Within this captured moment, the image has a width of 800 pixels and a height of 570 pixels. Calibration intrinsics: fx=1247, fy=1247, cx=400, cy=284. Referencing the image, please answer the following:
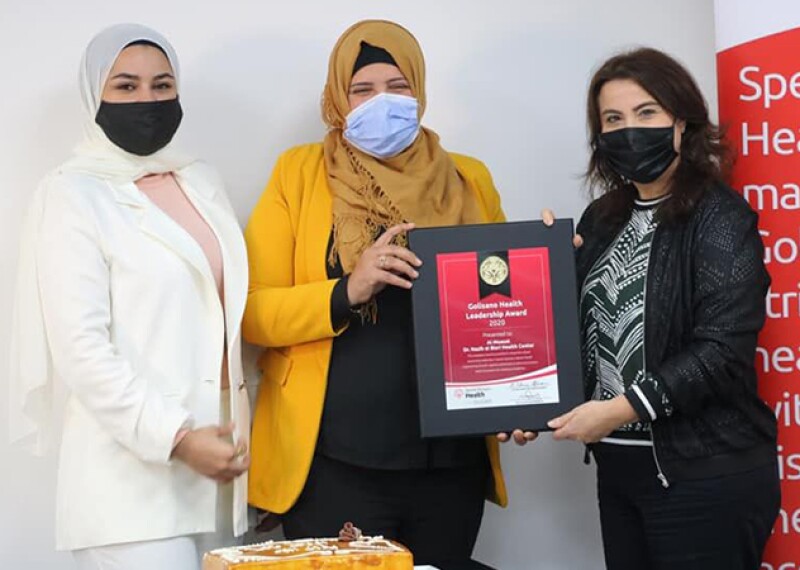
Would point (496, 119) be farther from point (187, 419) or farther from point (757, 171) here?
point (187, 419)

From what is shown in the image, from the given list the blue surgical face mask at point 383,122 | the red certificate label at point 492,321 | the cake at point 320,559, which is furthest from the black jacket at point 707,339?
the cake at point 320,559

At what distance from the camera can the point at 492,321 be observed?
2.36m

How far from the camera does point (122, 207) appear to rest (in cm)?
235

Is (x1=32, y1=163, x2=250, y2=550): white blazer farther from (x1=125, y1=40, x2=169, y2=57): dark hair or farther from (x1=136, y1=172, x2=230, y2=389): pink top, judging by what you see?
(x1=125, y1=40, x2=169, y2=57): dark hair

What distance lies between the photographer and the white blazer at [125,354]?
2.22 meters

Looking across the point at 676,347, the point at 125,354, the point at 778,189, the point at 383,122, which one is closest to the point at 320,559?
the point at 125,354

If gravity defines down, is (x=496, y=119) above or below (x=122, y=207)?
above

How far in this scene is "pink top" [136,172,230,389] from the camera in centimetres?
244

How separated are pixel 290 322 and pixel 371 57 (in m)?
0.57

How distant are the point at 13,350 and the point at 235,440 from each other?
458 millimetres

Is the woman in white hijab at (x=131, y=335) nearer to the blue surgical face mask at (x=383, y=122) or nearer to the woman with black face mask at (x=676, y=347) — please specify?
the blue surgical face mask at (x=383, y=122)

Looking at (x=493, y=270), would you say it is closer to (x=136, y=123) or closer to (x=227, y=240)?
(x=227, y=240)

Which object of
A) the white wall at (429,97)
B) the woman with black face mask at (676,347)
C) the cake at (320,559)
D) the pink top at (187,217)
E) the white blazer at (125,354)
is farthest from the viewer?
the white wall at (429,97)

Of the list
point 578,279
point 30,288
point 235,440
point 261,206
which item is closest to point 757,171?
point 578,279
